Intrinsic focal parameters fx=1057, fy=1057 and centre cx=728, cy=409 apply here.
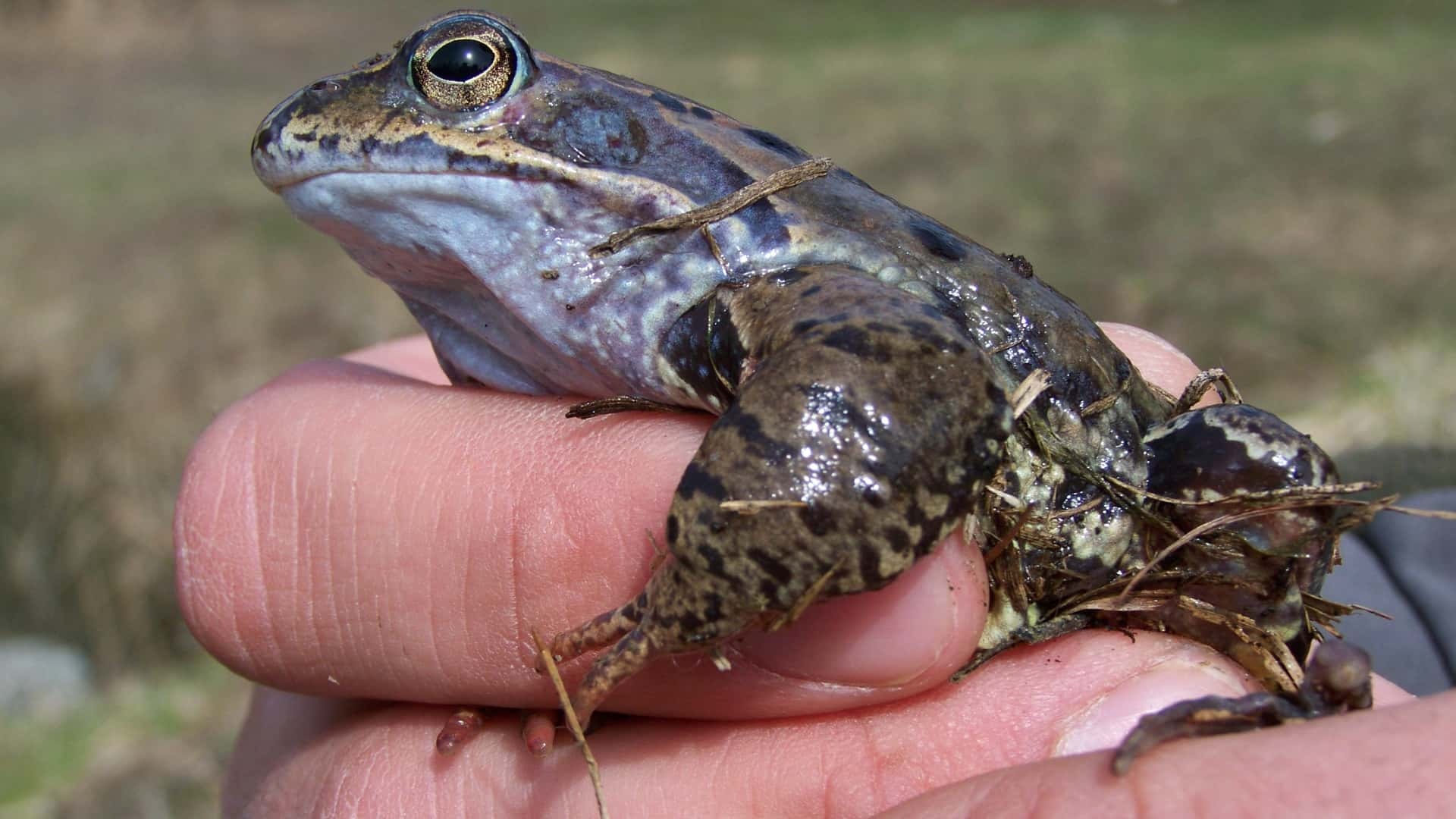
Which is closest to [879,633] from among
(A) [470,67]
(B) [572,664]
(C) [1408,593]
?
(B) [572,664]

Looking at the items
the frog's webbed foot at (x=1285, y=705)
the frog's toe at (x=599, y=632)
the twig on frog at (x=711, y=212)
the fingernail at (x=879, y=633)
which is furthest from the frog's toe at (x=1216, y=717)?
the twig on frog at (x=711, y=212)

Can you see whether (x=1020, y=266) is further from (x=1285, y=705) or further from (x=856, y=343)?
(x=1285, y=705)

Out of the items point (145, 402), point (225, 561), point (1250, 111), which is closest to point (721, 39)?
point (1250, 111)

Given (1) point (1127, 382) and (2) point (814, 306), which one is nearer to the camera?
(2) point (814, 306)

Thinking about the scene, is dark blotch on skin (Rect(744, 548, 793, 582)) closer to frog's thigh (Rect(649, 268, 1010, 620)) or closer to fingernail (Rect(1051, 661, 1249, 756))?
frog's thigh (Rect(649, 268, 1010, 620))

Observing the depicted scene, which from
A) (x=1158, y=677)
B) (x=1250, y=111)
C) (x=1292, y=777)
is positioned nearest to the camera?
(x=1292, y=777)

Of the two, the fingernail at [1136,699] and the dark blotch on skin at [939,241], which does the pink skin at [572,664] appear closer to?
the fingernail at [1136,699]

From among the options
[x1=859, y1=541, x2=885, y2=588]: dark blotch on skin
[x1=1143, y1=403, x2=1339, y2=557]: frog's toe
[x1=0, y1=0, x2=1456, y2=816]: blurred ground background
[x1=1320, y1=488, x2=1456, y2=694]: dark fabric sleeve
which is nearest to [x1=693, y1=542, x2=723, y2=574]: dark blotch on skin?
[x1=859, y1=541, x2=885, y2=588]: dark blotch on skin

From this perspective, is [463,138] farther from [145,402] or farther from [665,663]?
[145,402]
